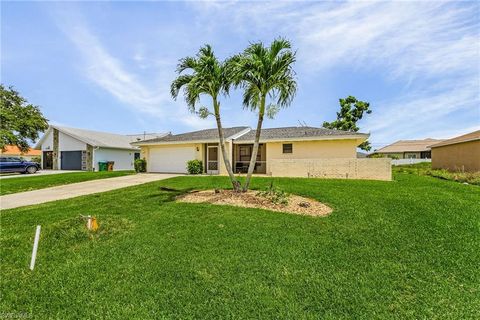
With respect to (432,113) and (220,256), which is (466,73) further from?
(220,256)

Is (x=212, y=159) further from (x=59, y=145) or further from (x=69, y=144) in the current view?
(x=59, y=145)

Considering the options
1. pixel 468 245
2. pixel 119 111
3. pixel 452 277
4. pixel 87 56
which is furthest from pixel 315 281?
pixel 119 111

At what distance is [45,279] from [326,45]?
1140 centimetres

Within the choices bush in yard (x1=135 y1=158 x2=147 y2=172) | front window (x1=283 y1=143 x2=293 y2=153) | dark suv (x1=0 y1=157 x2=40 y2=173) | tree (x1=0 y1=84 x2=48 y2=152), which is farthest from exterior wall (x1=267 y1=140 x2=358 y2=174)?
tree (x1=0 y1=84 x2=48 y2=152)

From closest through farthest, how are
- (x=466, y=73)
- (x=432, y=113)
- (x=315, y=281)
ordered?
1. (x=315, y=281)
2. (x=466, y=73)
3. (x=432, y=113)

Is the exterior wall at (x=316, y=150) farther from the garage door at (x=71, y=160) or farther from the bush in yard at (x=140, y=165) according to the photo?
the garage door at (x=71, y=160)

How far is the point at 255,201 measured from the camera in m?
8.20

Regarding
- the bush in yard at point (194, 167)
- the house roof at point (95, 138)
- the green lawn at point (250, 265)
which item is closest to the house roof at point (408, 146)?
the bush in yard at point (194, 167)

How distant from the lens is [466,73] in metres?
12.3

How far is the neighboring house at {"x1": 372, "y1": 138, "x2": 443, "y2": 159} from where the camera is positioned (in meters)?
42.5

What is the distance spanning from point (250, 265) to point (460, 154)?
25.6 meters

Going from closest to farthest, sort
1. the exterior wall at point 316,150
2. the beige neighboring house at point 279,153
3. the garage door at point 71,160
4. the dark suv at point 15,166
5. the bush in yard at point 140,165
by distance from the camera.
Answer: the beige neighboring house at point 279,153, the exterior wall at point 316,150, the bush in yard at point 140,165, the dark suv at point 15,166, the garage door at point 71,160

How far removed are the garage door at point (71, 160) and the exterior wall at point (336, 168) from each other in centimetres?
2216

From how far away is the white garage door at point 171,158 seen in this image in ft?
69.1
